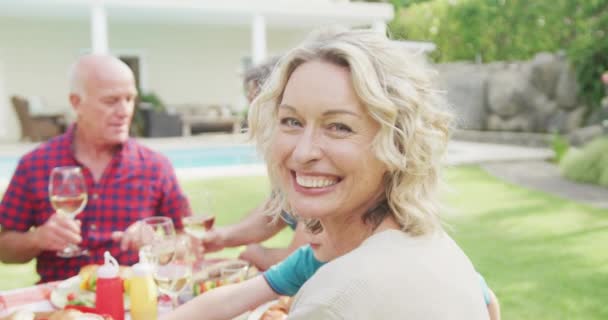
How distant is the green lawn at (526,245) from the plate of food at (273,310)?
53cm

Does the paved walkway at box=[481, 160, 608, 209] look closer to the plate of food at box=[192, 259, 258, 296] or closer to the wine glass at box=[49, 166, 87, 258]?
the plate of food at box=[192, 259, 258, 296]

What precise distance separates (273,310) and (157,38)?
51.1 ft

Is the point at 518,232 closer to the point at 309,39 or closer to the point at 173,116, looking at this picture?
the point at 309,39

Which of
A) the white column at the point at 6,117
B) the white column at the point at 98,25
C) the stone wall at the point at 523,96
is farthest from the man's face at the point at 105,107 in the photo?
the white column at the point at 6,117

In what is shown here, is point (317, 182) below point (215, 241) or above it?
above

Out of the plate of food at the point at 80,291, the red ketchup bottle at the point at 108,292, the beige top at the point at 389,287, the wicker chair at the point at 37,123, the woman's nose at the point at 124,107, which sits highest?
the woman's nose at the point at 124,107

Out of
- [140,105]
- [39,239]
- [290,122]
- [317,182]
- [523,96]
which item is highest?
Answer: [290,122]

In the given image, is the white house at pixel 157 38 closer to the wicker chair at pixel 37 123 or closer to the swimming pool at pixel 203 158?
the wicker chair at pixel 37 123

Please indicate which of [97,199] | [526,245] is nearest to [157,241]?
[97,199]

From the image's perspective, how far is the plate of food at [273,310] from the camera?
5.33 feet

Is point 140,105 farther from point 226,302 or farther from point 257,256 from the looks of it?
point 226,302

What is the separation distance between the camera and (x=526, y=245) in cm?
556

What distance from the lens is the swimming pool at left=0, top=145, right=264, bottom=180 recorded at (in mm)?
11204

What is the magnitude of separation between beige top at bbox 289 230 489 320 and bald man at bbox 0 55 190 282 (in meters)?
1.65
